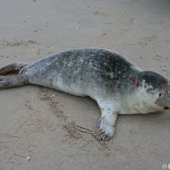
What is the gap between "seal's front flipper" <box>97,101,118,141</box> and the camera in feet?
11.0

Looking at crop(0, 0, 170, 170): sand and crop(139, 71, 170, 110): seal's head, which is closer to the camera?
crop(0, 0, 170, 170): sand

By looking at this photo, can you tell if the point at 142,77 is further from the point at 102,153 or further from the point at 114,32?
the point at 114,32

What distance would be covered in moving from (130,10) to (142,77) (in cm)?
275

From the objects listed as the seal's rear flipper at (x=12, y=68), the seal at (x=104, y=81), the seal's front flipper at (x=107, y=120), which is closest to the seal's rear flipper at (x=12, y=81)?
the seal at (x=104, y=81)

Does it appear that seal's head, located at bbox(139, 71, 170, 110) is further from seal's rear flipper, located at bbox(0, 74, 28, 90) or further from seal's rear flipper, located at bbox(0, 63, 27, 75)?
seal's rear flipper, located at bbox(0, 63, 27, 75)

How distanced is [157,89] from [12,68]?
1.62m

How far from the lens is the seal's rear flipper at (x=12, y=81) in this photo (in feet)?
13.2

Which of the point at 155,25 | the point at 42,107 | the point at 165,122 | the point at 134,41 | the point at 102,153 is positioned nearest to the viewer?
the point at 102,153

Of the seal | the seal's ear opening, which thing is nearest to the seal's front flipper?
the seal

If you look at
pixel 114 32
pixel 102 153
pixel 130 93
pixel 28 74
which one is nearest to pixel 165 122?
pixel 130 93

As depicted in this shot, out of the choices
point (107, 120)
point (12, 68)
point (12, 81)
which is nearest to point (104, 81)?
point (107, 120)

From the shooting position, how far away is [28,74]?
13.5ft

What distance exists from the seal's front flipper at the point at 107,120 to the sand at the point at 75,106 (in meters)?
0.06

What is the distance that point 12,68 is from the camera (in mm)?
4297
